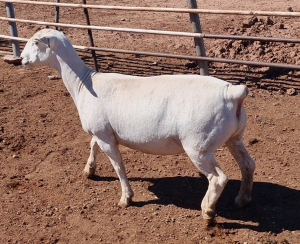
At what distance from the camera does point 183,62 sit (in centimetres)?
777

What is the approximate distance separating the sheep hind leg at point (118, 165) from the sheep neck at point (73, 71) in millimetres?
648

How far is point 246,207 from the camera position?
13.2ft

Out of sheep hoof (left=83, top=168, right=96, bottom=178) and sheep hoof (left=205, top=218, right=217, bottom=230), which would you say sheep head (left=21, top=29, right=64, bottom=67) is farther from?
sheep hoof (left=205, top=218, right=217, bottom=230)

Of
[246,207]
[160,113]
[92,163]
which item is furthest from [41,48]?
[246,207]

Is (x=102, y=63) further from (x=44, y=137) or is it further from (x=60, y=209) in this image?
(x=60, y=209)

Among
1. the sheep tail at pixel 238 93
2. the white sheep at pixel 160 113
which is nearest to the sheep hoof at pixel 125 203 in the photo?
the white sheep at pixel 160 113

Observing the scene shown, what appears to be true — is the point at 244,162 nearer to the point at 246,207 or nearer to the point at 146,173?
the point at 246,207

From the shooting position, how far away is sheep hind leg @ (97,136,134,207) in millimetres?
4035

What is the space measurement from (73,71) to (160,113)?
120cm

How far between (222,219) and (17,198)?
2.15 m

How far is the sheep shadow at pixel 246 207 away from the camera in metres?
A: 3.78

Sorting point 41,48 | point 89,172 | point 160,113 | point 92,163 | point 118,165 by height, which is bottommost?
point 89,172

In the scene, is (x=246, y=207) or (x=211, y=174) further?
(x=246, y=207)

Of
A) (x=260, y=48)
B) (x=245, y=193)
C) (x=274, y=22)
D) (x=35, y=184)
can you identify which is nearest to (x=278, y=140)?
(x=245, y=193)
